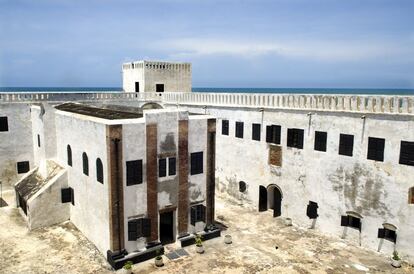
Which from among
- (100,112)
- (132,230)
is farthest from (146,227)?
(100,112)

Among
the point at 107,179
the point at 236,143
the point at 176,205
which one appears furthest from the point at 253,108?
the point at 107,179

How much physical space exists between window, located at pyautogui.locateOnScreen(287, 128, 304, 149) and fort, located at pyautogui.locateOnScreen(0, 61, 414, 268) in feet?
0.24

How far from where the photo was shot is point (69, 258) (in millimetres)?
18750

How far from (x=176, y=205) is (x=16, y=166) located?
1745cm

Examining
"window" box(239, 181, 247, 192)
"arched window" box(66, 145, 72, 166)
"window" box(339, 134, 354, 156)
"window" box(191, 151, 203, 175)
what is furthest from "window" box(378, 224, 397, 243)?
"arched window" box(66, 145, 72, 166)

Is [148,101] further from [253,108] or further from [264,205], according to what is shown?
[264,205]

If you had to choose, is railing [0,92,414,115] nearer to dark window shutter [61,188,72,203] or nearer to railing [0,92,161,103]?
railing [0,92,161,103]

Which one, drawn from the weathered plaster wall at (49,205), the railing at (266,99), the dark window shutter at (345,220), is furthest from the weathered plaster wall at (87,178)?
the dark window shutter at (345,220)

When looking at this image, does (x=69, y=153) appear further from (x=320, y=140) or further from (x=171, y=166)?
(x=320, y=140)

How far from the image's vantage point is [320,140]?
22.6 metres

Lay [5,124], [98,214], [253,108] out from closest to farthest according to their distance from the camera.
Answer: [98,214] < [253,108] < [5,124]

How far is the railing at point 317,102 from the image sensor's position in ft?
62.6

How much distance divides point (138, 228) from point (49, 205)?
25.9 ft

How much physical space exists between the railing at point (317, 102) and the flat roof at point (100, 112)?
8.91 m
